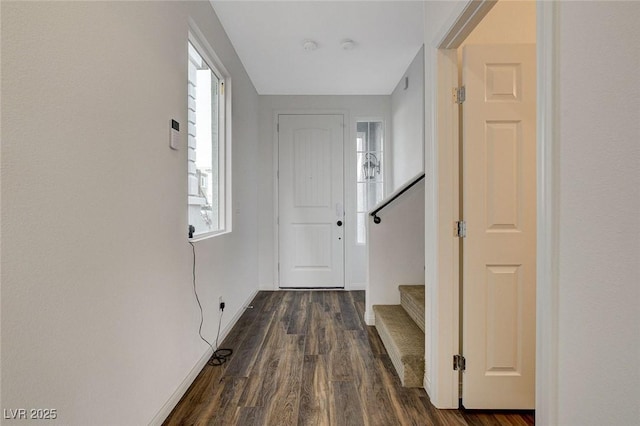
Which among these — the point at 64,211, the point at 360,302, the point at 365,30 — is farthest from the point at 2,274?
the point at 360,302

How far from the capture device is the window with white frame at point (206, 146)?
2.45 m

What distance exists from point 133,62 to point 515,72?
1.89 metres

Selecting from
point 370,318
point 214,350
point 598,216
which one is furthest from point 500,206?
point 214,350

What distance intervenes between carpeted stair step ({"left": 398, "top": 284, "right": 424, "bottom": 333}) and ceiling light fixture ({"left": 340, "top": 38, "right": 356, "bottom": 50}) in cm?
231

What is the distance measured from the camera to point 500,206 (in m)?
1.81

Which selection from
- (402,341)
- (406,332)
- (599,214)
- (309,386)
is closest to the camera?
(599,214)

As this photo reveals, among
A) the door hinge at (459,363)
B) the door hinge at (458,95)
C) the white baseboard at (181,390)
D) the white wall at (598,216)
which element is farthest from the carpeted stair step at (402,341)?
the door hinge at (458,95)

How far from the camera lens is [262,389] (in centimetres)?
206

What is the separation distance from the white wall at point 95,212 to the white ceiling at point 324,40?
34.0 inches

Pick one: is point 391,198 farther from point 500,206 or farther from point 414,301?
point 500,206

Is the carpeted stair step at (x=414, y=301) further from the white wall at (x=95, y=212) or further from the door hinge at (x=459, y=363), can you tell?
the white wall at (x=95, y=212)

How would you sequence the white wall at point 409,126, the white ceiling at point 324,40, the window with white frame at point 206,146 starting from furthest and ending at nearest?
the white wall at point 409,126, the white ceiling at point 324,40, the window with white frame at point 206,146

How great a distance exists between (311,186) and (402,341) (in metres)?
2.74

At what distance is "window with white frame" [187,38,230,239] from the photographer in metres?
2.45
